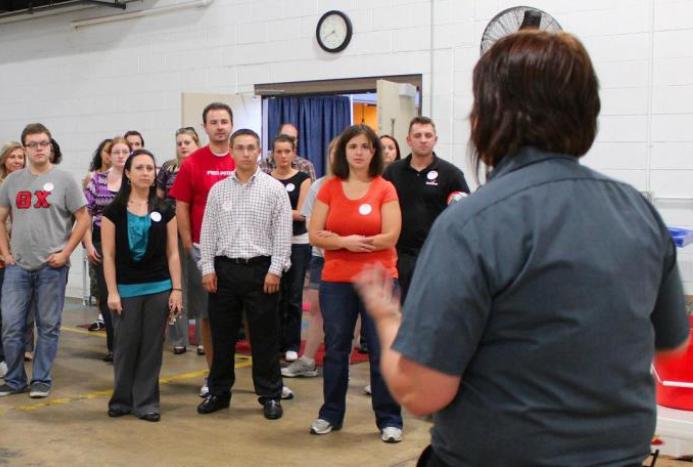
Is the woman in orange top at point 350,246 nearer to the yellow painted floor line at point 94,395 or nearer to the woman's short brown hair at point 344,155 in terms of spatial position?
the woman's short brown hair at point 344,155

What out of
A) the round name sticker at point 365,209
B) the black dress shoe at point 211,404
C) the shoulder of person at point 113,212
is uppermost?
the round name sticker at point 365,209

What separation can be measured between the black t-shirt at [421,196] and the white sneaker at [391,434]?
1054mm

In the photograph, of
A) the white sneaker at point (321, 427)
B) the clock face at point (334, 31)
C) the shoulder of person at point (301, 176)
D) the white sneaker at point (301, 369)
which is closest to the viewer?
the white sneaker at point (321, 427)

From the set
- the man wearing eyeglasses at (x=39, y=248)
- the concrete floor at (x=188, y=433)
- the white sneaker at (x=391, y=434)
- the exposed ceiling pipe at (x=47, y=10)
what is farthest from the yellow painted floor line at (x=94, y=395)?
the exposed ceiling pipe at (x=47, y=10)

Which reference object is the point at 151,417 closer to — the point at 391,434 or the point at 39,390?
→ the point at 39,390

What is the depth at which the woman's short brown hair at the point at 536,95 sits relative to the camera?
4.11 feet

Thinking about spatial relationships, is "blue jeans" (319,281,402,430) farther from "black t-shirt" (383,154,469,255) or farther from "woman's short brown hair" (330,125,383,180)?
"black t-shirt" (383,154,469,255)

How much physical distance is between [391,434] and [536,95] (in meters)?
3.02

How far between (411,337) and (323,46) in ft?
22.0

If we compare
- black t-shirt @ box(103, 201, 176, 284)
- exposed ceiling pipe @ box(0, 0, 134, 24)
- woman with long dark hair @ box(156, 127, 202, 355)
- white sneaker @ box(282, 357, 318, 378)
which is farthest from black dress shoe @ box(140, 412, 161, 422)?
exposed ceiling pipe @ box(0, 0, 134, 24)

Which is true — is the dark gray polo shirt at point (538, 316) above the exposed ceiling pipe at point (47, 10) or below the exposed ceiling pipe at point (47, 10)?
below

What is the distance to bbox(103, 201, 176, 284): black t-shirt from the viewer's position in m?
4.39

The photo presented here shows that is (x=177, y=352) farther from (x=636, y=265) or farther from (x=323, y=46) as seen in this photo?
(x=636, y=265)

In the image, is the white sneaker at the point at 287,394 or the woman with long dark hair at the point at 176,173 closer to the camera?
the white sneaker at the point at 287,394
